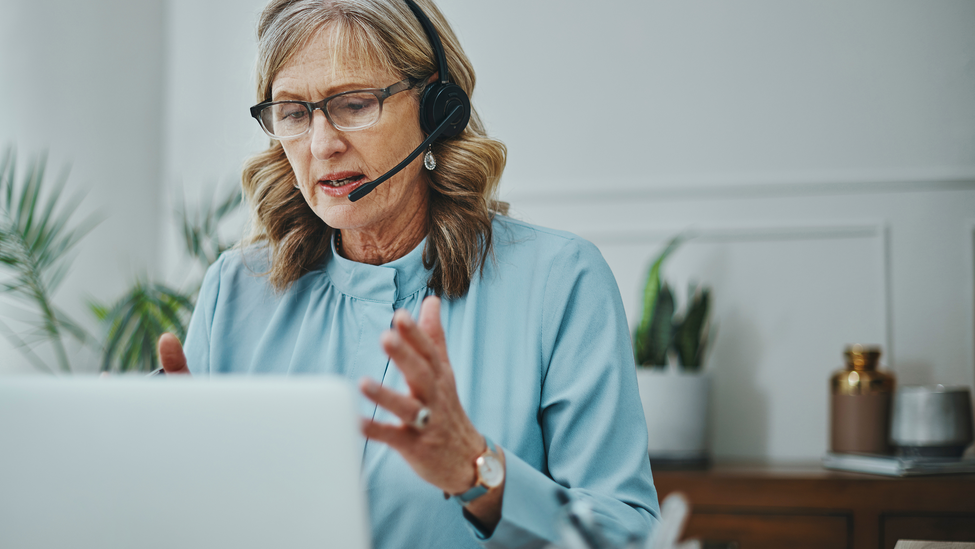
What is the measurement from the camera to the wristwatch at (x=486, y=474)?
66 cm

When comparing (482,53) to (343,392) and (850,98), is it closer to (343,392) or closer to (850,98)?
(850,98)

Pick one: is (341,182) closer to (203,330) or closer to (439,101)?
(439,101)

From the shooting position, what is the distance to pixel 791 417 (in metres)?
2.04

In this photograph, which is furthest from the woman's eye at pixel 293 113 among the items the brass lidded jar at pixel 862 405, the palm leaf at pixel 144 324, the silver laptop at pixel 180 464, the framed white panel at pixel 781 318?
the brass lidded jar at pixel 862 405

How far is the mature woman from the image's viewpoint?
91cm

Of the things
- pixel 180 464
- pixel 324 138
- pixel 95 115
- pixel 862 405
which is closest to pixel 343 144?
pixel 324 138

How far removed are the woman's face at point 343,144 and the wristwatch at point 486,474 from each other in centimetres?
48

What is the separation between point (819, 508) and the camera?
1.69 meters

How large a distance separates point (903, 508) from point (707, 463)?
0.44 metres

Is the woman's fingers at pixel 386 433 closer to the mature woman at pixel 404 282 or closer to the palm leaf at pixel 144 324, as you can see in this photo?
the mature woman at pixel 404 282

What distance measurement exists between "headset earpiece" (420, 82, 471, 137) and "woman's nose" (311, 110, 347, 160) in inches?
5.0

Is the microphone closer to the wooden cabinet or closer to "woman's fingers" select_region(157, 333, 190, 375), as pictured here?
"woman's fingers" select_region(157, 333, 190, 375)

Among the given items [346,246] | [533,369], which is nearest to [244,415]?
[533,369]

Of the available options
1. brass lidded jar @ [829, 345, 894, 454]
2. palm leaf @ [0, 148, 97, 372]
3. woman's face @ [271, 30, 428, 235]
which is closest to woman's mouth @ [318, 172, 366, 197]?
woman's face @ [271, 30, 428, 235]
